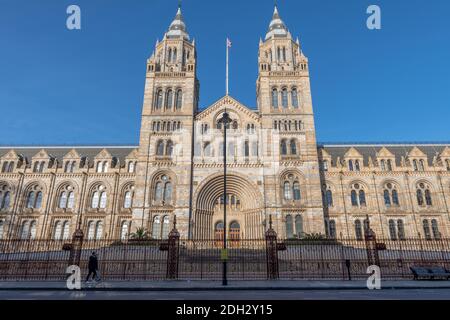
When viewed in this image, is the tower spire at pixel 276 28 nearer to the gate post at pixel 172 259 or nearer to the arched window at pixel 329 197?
the arched window at pixel 329 197

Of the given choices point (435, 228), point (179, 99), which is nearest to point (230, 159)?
point (179, 99)

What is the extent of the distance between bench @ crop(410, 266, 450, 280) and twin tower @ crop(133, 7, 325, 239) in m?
14.8

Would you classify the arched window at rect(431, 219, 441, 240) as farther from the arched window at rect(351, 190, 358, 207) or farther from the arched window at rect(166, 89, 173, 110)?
the arched window at rect(166, 89, 173, 110)

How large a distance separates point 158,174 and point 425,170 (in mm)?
37575

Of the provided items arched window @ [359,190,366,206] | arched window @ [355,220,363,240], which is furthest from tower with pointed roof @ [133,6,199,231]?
arched window @ [359,190,366,206]

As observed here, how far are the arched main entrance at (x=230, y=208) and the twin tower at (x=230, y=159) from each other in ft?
0.41

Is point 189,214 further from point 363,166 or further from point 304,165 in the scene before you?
point 363,166

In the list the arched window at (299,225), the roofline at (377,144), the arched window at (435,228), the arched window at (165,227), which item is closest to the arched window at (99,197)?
the arched window at (165,227)

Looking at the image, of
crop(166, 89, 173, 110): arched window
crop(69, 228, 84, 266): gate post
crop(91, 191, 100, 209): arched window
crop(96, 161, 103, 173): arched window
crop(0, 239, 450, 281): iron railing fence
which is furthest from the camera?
crop(96, 161, 103, 173): arched window

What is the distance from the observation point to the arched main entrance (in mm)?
33562

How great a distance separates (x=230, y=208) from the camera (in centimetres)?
3581

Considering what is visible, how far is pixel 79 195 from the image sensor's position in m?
39.8

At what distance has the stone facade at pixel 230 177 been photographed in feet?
111

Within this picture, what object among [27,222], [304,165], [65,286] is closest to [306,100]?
[304,165]
